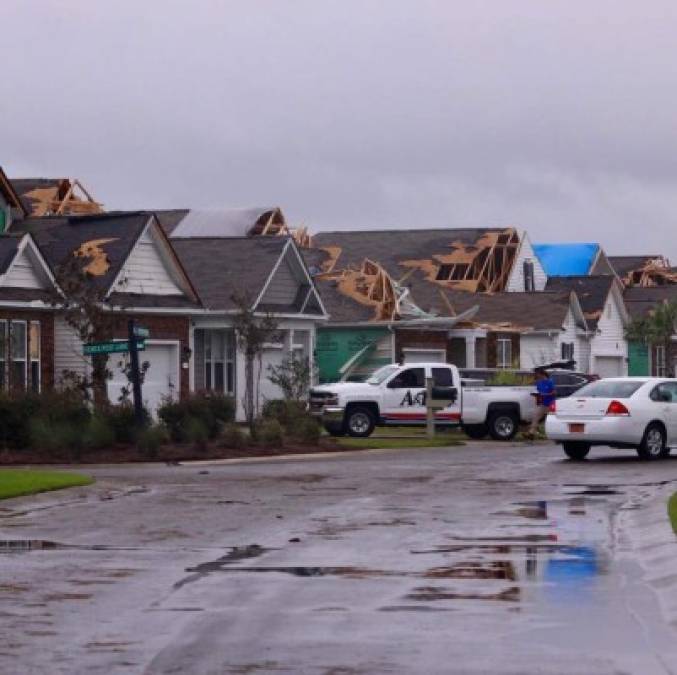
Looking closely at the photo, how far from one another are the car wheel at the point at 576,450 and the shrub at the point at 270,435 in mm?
5936

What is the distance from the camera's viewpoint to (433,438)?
42.3 meters

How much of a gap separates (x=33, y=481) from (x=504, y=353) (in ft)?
136

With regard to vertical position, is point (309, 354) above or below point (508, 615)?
above

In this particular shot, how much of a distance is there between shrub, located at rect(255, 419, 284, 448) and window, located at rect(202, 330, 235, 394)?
14954 mm

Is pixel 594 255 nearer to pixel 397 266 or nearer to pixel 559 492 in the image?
pixel 397 266

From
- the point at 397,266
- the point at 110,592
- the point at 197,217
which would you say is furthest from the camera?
the point at 397,266

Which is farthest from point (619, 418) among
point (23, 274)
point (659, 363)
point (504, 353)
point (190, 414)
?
point (659, 363)

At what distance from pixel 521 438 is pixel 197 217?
25.4 metres

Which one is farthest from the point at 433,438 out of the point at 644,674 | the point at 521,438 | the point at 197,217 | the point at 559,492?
the point at 644,674

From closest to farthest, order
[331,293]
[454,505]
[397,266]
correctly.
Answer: [454,505] → [331,293] → [397,266]

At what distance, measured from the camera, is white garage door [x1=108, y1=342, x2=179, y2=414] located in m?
46.0

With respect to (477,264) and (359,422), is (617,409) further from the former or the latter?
(477,264)

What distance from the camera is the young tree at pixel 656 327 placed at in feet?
240

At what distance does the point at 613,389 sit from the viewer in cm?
3344
